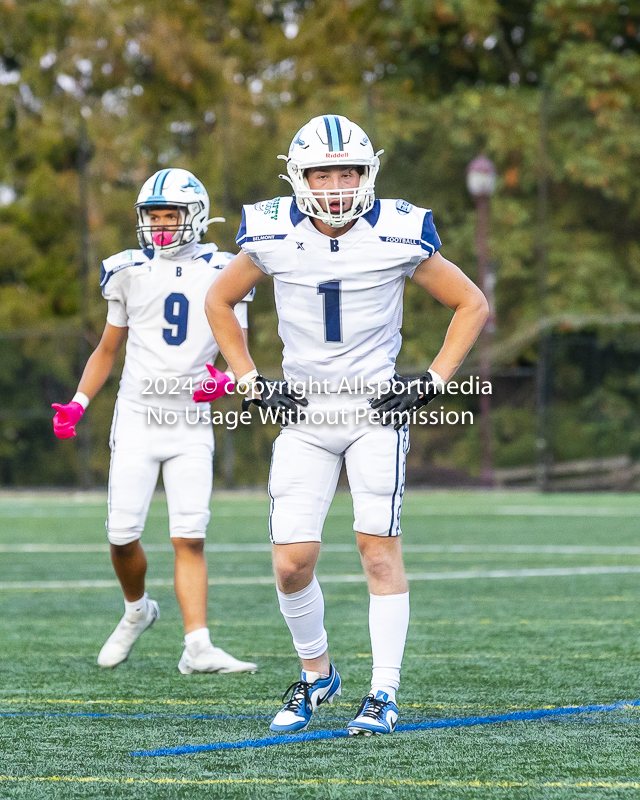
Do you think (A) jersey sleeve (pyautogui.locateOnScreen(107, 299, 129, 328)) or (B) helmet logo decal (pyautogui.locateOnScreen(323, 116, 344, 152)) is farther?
(A) jersey sleeve (pyautogui.locateOnScreen(107, 299, 129, 328))

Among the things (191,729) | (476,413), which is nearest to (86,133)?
(476,413)

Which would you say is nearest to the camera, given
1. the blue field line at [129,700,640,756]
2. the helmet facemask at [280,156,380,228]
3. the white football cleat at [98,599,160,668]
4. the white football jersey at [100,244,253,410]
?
the blue field line at [129,700,640,756]

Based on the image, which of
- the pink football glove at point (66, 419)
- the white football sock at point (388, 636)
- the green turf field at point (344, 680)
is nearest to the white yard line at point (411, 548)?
the green turf field at point (344, 680)

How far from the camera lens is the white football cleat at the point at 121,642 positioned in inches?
208

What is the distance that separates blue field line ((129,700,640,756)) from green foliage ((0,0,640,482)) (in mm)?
11925

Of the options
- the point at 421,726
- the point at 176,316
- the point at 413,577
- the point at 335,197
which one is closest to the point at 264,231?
the point at 335,197

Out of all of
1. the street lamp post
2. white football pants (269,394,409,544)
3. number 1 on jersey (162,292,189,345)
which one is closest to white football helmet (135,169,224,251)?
number 1 on jersey (162,292,189,345)

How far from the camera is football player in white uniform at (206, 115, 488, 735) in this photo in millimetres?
4023

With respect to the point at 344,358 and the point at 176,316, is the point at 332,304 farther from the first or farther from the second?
the point at 176,316

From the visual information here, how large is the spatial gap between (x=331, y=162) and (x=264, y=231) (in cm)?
31

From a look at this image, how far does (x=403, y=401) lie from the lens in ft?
13.2

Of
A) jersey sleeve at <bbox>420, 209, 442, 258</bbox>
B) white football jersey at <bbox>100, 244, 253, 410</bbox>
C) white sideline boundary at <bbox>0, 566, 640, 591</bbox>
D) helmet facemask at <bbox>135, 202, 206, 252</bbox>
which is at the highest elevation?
helmet facemask at <bbox>135, 202, 206, 252</bbox>

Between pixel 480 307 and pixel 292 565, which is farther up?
pixel 480 307

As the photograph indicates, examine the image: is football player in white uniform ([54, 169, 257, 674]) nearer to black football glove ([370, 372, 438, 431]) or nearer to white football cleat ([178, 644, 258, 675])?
white football cleat ([178, 644, 258, 675])
